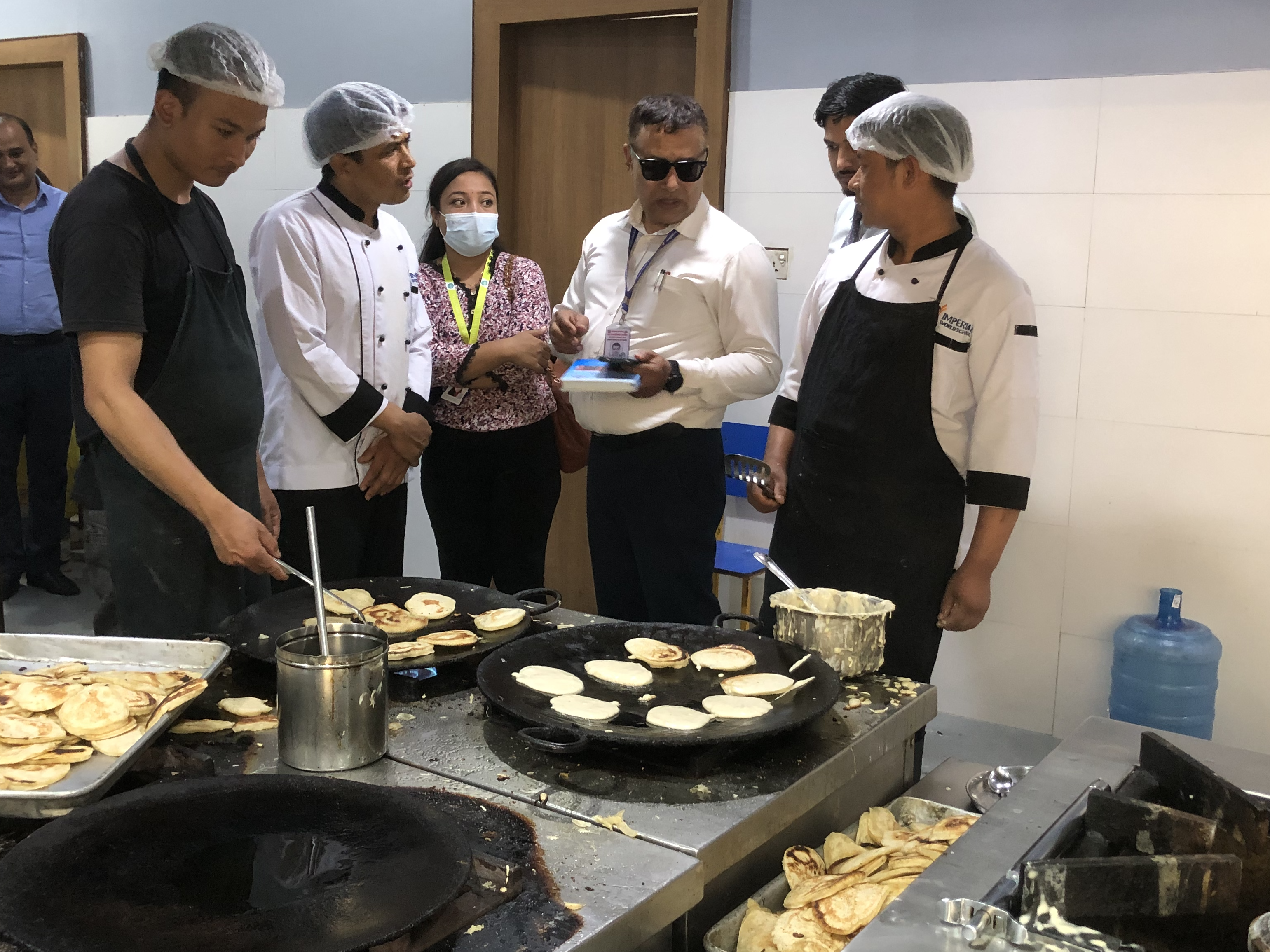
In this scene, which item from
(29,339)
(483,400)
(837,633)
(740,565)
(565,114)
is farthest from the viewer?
(29,339)

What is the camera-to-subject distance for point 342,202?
264 centimetres

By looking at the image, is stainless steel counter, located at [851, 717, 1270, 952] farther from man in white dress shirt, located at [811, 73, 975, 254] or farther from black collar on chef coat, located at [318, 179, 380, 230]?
black collar on chef coat, located at [318, 179, 380, 230]

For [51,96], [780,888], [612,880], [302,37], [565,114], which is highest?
[302,37]

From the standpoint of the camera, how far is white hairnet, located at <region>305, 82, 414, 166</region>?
8.34 ft

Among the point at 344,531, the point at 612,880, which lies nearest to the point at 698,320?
the point at 344,531

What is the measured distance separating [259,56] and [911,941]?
2.02 meters

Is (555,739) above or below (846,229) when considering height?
below

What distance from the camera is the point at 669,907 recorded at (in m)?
1.11

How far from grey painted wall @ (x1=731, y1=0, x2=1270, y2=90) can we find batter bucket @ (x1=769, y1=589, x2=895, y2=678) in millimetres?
2222

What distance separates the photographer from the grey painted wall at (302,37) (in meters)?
4.38

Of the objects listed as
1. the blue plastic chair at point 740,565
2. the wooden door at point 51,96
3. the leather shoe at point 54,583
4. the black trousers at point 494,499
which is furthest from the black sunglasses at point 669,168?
the wooden door at point 51,96

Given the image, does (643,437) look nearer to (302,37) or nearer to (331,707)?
(331,707)

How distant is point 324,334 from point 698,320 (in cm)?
91

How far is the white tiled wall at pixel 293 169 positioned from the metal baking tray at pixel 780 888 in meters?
3.15
